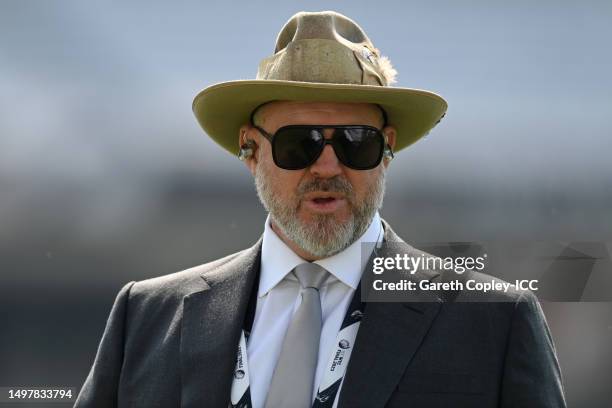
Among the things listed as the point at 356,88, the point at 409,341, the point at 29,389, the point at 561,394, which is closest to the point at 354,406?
the point at 409,341

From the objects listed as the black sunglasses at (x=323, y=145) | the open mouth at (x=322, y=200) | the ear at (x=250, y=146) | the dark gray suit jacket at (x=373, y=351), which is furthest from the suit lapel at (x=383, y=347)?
the ear at (x=250, y=146)

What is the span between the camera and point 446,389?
7.13ft

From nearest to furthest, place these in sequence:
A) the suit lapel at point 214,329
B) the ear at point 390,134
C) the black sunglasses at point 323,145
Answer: the suit lapel at point 214,329 < the black sunglasses at point 323,145 < the ear at point 390,134

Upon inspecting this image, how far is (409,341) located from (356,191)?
0.52m

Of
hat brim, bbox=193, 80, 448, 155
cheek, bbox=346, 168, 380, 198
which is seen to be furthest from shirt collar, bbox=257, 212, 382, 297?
hat brim, bbox=193, 80, 448, 155

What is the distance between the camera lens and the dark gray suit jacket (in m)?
2.16

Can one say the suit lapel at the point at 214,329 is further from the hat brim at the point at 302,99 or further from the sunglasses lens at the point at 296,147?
the hat brim at the point at 302,99

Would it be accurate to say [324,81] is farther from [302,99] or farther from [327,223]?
[327,223]

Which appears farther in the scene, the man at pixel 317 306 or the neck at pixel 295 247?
the neck at pixel 295 247

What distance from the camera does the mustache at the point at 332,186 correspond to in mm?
2422

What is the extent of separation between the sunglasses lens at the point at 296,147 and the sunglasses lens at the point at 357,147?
2.8 inches

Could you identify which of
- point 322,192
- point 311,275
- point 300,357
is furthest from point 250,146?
point 300,357

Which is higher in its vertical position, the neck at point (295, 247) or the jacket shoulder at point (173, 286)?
the neck at point (295, 247)

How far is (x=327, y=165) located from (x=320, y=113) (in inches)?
7.8
